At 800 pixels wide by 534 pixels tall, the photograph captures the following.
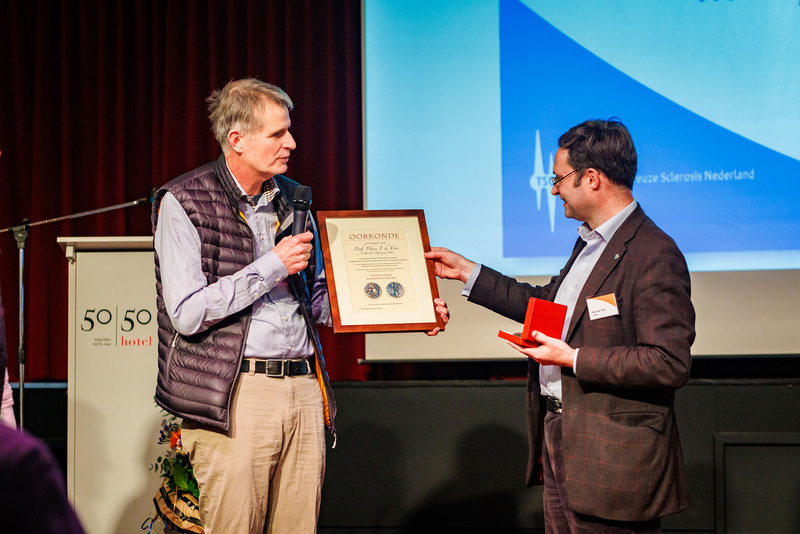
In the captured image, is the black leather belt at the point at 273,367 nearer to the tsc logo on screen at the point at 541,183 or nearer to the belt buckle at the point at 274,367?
the belt buckle at the point at 274,367

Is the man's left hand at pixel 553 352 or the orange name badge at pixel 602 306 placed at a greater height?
the orange name badge at pixel 602 306

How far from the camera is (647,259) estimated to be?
2002 mm

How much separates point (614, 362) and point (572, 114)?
6.12 ft

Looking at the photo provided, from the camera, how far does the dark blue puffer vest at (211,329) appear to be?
6.35 ft

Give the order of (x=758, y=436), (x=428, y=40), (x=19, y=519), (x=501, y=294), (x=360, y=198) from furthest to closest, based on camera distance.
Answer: (x=360, y=198) → (x=428, y=40) → (x=758, y=436) → (x=501, y=294) → (x=19, y=519)

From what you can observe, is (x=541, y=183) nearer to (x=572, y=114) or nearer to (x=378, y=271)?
(x=572, y=114)

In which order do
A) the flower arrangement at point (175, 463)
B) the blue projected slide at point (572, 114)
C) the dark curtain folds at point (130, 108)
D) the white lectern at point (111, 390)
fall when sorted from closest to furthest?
the flower arrangement at point (175, 463), the white lectern at point (111, 390), the blue projected slide at point (572, 114), the dark curtain folds at point (130, 108)

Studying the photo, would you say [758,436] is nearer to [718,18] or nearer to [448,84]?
[718,18]

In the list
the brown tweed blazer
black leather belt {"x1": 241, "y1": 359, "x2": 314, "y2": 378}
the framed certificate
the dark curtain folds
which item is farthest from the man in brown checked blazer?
the dark curtain folds

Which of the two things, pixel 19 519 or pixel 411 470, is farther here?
pixel 411 470

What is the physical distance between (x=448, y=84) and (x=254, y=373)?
210 centimetres

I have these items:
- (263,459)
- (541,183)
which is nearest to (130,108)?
(541,183)

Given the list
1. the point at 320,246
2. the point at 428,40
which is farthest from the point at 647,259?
the point at 428,40

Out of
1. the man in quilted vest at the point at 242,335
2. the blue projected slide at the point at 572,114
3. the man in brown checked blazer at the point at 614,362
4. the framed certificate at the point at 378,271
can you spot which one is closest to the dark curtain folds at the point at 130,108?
the blue projected slide at the point at 572,114
